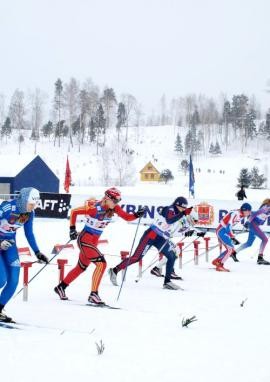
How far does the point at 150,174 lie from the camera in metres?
64.3

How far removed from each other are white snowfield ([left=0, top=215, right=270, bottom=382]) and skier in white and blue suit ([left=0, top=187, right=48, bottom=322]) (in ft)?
1.46

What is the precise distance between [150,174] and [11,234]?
58.7 meters

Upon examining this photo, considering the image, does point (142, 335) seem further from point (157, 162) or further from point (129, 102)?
point (129, 102)

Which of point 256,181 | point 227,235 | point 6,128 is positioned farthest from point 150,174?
point 227,235

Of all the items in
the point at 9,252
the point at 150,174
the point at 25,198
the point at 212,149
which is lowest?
the point at 9,252

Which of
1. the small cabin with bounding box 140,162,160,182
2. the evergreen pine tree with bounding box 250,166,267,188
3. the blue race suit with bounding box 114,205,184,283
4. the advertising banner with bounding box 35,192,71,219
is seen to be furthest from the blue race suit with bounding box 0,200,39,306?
the small cabin with bounding box 140,162,160,182

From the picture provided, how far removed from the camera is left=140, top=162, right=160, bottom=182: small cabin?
209 feet

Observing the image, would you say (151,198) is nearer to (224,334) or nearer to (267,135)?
(224,334)

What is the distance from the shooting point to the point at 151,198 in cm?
2120

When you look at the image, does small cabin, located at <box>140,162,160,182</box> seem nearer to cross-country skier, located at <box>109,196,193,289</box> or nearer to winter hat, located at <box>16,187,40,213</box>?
cross-country skier, located at <box>109,196,193,289</box>

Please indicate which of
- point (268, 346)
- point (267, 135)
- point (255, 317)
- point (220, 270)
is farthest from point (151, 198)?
point (267, 135)

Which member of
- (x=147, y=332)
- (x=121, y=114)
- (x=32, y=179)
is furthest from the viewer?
(x=121, y=114)

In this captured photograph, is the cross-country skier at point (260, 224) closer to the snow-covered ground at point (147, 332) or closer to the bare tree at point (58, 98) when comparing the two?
the snow-covered ground at point (147, 332)

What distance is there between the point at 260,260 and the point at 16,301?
7061 millimetres
